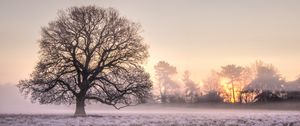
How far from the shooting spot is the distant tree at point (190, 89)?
3317 inches

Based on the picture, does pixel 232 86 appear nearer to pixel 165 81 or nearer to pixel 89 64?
pixel 165 81

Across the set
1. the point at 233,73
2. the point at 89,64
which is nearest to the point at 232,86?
the point at 233,73

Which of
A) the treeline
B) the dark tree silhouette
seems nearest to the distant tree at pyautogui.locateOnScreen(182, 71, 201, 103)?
the treeline

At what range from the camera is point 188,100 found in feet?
276

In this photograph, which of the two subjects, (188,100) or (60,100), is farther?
(188,100)

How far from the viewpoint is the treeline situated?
68.3 meters

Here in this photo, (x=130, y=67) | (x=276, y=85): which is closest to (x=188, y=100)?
(x=276, y=85)

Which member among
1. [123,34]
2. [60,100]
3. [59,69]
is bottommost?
[60,100]

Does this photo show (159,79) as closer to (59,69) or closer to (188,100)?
(188,100)

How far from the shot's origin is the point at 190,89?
8675 centimetres

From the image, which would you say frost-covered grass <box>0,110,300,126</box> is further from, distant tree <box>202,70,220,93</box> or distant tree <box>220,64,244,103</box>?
distant tree <box>202,70,220,93</box>

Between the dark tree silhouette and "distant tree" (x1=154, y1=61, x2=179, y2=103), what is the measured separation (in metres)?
39.9

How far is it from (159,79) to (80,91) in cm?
4235

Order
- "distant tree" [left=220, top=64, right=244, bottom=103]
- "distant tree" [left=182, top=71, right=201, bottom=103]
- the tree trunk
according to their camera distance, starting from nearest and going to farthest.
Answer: the tree trunk → "distant tree" [left=220, top=64, right=244, bottom=103] → "distant tree" [left=182, top=71, right=201, bottom=103]
